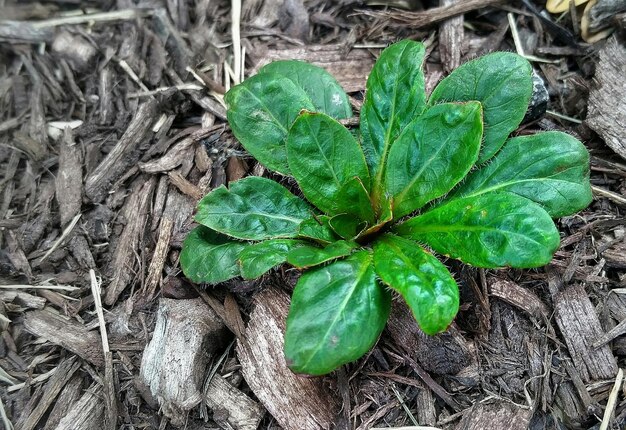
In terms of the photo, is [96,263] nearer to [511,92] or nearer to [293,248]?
[293,248]

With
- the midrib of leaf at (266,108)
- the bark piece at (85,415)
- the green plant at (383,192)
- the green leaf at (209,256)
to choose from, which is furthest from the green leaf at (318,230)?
the bark piece at (85,415)

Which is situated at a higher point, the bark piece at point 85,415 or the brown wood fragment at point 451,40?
the brown wood fragment at point 451,40

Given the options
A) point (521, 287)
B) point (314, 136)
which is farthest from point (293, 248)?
point (521, 287)

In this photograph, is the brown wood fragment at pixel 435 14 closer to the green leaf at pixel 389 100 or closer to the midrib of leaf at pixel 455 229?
the green leaf at pixel 389 100

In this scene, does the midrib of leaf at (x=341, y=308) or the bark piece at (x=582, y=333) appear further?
the bark piece at (x=582, y=333)

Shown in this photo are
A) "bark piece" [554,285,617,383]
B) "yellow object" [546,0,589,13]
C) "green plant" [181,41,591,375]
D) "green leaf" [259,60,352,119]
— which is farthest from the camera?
"yellow object" [546,0,589,13]

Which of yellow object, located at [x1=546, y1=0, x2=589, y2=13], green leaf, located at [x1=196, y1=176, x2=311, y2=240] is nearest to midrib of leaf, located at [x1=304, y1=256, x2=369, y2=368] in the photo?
green leaf, located at [x1=196, y1=176, x2=311, y2=240]

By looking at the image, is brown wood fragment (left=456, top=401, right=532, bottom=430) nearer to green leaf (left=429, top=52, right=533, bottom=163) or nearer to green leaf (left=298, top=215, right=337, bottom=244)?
green leaf (left=298, top=215, right=337, bottom=244)
